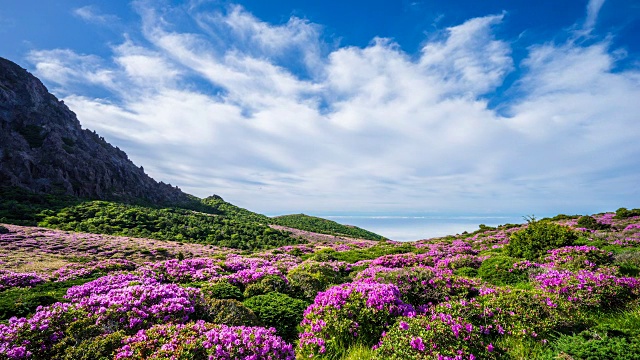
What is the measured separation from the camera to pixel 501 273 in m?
12.3

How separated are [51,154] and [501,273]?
9834 centimetres

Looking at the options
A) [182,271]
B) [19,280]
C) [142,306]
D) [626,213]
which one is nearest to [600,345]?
[142,306]

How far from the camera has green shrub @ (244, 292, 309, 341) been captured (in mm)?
7555

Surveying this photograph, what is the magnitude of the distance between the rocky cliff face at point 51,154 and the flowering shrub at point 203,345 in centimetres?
7998

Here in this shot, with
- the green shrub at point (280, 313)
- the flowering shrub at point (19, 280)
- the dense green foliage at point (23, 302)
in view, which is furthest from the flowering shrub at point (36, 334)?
the flowering shrub at point (19, 280)

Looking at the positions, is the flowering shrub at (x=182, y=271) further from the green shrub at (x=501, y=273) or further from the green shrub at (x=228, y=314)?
the green shrub at (x=501, y=273)

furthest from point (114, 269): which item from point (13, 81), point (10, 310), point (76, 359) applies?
point (13, 81)

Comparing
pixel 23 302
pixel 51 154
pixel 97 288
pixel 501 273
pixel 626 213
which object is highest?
pixel 51 154

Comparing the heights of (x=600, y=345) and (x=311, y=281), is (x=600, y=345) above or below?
above

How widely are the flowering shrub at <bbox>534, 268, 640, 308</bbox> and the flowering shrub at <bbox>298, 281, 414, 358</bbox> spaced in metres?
5.09

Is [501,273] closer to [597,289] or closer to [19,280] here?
[597,289]

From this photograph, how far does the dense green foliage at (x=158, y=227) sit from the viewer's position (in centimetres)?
3916

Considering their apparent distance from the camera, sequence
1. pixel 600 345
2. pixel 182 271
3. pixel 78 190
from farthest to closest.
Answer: pixel 78 190 → pixel 182 271 → pixel 600 345

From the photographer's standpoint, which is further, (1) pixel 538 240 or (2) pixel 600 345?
(1) pixel 538 240
